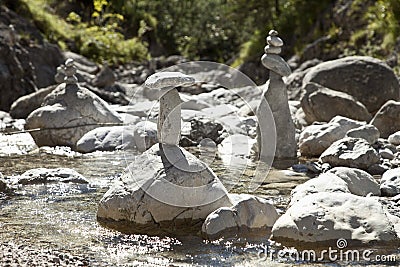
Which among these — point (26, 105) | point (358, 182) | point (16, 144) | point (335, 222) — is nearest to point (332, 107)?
point (358, 182)

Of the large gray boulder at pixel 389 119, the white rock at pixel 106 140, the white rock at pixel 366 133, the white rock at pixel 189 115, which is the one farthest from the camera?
the white rock at pixel 189 115

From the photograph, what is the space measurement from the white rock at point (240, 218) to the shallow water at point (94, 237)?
0.41 ft

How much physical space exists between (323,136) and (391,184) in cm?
309

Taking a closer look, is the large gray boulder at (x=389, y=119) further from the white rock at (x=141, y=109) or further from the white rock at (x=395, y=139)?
the white rock at (x=141, y=109)

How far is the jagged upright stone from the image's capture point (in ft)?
36.0

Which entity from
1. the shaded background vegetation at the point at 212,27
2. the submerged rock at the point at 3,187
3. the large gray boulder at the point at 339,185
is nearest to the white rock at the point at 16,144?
the submerged rock at the point at 3,187

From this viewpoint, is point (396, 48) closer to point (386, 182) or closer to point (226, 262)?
point (386, 182)

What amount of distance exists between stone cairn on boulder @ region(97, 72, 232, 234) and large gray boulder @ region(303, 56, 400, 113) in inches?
312

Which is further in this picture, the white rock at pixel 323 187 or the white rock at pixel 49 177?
the white rock at pixel 49 177

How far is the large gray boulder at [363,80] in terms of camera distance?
13.0 metres

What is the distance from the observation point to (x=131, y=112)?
14125 mm

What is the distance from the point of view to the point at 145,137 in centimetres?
1030

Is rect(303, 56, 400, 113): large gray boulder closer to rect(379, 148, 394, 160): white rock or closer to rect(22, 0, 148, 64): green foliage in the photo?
rect(379, 148, 394, 160): white rock

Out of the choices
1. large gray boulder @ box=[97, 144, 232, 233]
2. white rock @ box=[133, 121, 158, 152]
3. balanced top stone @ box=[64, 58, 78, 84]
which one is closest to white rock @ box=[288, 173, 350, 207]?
large gray boulder @ box=[97, 144, 232, 233]
